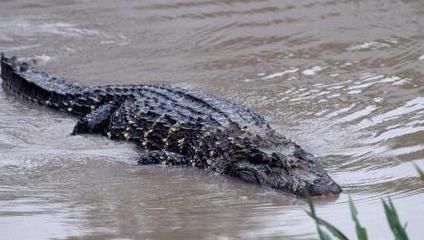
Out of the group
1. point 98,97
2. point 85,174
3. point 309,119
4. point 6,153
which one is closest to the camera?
point 85,174

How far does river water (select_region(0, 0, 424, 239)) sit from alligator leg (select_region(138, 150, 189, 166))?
12 centimetres

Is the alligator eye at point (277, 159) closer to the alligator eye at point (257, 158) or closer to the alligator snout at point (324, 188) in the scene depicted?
the alligator eye at point (257, 158)

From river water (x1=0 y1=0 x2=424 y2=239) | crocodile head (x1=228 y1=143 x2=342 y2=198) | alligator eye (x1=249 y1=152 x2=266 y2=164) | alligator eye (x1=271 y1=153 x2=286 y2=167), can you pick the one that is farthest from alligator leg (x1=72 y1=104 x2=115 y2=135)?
alligator eye (x1=271 y1=153 x2=286 y2=167)

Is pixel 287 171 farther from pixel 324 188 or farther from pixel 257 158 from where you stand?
pixel 324 188

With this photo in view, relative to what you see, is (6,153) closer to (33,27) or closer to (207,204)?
(207,204)

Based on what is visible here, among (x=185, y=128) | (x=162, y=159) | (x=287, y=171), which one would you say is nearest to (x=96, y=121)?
(x=185, y=128)

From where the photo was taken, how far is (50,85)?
329 inches

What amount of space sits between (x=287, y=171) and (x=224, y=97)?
249 cm

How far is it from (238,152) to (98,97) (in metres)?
2.18

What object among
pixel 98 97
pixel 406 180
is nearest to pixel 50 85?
pixel 98 97

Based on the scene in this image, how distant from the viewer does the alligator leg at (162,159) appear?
642cm

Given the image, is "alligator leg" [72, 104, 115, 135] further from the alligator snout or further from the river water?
the alligator snout

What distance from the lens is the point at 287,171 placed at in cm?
574

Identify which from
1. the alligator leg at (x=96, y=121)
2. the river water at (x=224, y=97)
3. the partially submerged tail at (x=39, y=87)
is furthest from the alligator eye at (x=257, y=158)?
the partially submerged tail at (x=39, y=87)
